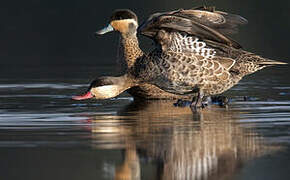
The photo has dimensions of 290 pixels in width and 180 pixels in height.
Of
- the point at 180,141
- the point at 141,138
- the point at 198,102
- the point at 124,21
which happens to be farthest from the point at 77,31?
the point at 180,141

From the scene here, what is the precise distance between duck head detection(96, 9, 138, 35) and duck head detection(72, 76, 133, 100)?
0.90 m

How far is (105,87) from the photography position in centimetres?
1201

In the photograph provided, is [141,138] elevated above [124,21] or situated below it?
below

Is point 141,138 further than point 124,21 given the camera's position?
No

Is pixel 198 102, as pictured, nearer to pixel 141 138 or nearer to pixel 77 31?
pixel 141 138

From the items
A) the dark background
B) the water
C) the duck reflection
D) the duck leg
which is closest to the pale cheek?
the water

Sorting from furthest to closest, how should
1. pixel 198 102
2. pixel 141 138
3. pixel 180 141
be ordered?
1. pixel 198 102
2. pixel 141 138
3. pixel 180 141

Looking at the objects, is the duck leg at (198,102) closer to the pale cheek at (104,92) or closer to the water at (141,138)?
the water at (141,138)

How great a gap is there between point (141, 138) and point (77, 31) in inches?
554

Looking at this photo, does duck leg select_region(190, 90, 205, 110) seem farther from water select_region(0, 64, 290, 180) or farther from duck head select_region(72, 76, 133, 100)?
duck head select_region(72, 76, 133, 100)

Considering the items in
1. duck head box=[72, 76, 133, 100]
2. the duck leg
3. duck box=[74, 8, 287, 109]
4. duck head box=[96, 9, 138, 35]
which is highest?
duck head box=[96, 9, 138, 35]

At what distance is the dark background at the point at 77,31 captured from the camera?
61.4ft

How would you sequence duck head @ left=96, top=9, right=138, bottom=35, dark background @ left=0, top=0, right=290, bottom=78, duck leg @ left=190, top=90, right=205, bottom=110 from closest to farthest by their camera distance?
duck leg @ left=190, top=90, right=205, bottom=110, duck head @ left=96, top=9, right=138, bottom=35, dark background @ left=0, top=0, right=290, bottom=78

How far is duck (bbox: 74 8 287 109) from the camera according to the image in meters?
12.0
